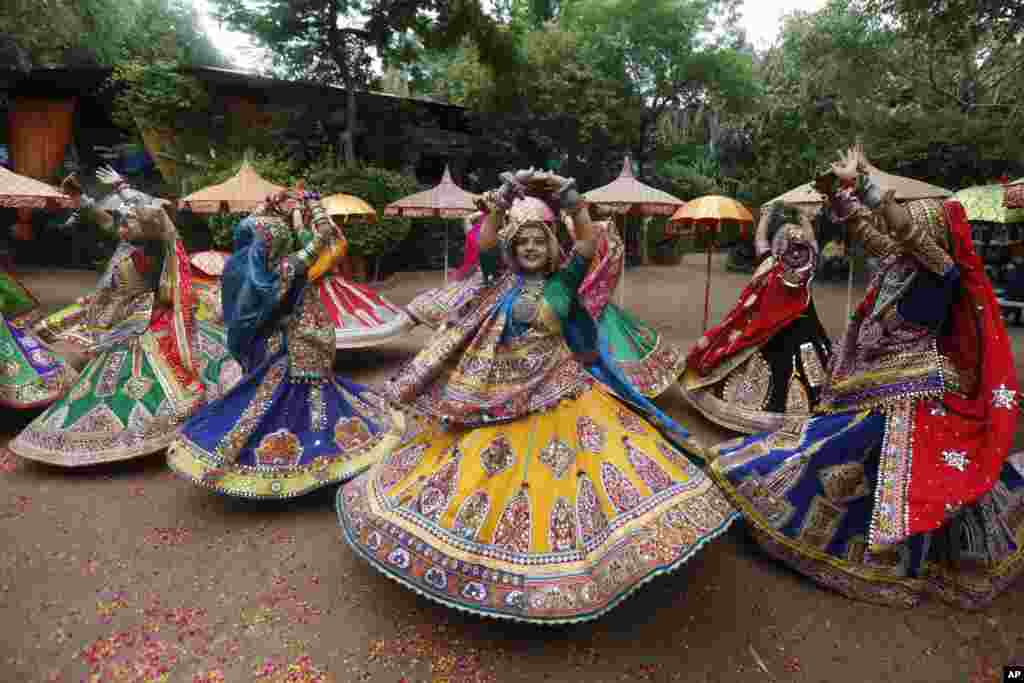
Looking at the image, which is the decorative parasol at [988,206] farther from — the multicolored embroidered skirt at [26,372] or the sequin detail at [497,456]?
the multicolored embroidered skirt at [26,372]

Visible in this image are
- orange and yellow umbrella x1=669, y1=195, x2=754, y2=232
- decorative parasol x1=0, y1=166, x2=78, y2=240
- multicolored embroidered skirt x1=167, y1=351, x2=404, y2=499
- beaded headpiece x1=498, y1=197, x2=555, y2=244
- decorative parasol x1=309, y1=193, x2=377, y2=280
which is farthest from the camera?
orange and yellow umbrella x1=669, y1=195, x2=754, y2=232

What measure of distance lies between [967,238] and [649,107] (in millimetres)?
17203

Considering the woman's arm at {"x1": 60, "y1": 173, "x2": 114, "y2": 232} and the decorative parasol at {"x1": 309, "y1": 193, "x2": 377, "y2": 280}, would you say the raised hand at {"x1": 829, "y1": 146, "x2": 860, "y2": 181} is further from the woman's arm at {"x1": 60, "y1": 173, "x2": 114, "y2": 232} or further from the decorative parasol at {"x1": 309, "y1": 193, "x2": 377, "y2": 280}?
the woman's arm at {"x1": 60, "y1": 173, "x2": 114, "y2": 232}

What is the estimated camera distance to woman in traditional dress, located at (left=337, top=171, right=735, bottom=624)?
96.5 inches

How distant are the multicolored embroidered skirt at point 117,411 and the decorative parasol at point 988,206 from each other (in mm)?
11122

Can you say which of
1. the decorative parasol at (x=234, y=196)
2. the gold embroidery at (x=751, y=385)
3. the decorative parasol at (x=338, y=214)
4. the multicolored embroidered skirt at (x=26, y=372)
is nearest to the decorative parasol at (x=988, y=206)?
the gold embroidery at (x=751, y=385)

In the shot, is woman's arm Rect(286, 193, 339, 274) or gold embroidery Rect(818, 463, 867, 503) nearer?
gold embroidery Rect(818, 463, 867, 503)

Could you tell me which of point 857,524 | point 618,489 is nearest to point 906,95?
point 857,524

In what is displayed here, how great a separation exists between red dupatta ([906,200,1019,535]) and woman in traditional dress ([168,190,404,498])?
311 centimetres

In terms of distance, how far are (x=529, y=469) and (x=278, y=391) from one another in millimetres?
2091

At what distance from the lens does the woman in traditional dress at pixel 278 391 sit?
3762mm

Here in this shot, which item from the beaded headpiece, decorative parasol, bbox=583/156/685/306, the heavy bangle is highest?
decorative parasol, bbox=583/156/685/306

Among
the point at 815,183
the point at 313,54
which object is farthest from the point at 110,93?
the point at 815,183

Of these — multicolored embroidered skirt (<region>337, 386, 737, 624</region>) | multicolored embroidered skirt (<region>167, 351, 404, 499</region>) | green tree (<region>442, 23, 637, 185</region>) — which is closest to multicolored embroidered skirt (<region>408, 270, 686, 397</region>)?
multicolored embroidered skirt (<region>167, 351, 404, 499</region>)
